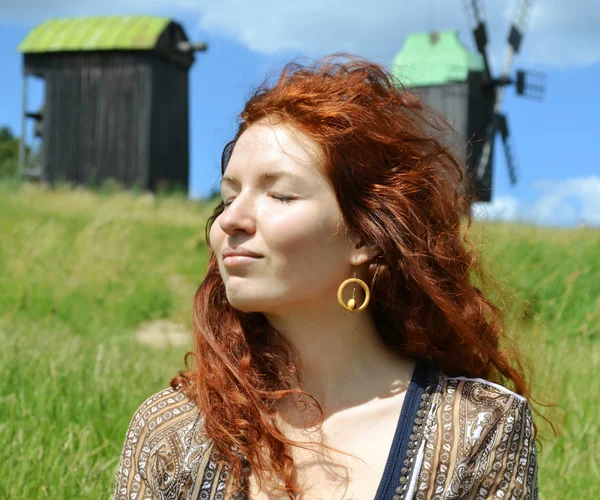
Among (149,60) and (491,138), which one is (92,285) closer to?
(149,60)

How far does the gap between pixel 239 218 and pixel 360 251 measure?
0.32 meters

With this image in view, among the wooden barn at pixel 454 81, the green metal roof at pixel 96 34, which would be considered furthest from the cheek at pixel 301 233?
the wooden barn at pixel 454 81

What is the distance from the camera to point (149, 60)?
58.9 ft

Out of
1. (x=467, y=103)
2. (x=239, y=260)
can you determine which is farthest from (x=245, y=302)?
(x=467, y=103)

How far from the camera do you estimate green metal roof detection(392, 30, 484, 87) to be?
21.2 meters

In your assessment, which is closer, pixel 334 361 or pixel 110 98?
pixel 334 361

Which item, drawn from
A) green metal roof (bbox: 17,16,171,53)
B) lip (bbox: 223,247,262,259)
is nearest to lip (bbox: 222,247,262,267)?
lip (bbox: 223,247,262,259)

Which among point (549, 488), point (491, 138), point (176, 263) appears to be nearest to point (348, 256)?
point (549, 488)

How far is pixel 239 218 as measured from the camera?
5.71ft

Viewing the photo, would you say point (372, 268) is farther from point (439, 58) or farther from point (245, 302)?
point (439, 58)

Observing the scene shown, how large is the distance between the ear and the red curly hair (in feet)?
0.06

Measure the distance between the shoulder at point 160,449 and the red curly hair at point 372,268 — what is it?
5 cm

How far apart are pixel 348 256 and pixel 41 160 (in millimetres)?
18371

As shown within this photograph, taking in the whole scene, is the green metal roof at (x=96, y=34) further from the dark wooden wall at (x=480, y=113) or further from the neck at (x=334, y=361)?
the neck at (x=334, y=361)
